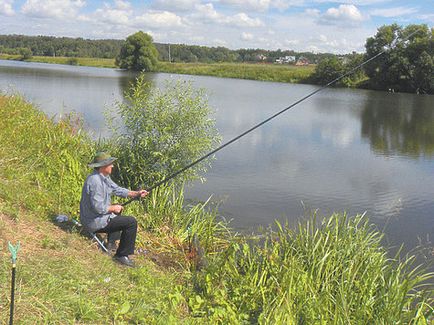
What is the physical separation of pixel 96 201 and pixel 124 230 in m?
0.51

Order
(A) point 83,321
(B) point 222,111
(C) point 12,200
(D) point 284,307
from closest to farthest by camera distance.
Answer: (A) point 83,321, (D) point 284,307, (C) point 12,200, (B) point 222,111

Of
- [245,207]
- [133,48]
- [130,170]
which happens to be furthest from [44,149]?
[133,48]

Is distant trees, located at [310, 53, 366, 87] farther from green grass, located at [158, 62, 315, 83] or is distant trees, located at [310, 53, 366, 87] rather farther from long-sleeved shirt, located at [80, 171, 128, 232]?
long-sleeved shirt, located at [80, 171, 128, 232]

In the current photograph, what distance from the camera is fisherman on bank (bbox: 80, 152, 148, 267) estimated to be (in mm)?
5727

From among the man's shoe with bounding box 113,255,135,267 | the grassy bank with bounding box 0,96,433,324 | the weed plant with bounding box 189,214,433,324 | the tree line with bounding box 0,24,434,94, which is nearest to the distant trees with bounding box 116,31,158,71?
the tree line with bounding box 0,24,434,94

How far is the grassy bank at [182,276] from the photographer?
4.25 m

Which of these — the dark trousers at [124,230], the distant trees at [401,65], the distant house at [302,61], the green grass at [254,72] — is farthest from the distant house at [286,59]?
the dark trousers at [124,230]

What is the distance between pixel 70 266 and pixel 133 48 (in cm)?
8356

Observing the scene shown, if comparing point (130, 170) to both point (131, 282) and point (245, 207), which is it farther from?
point (131, 282)

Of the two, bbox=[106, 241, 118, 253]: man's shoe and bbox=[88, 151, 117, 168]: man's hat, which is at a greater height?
bbox=[88, 151, 117, 168]: man's hat

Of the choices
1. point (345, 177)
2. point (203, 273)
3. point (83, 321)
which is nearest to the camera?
point (83, 321)

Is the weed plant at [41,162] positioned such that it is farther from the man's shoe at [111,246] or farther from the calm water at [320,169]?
the calm water at [320,169]

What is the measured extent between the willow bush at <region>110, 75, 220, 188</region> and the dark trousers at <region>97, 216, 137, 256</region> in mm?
3215

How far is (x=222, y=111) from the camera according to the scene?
27.5 m
